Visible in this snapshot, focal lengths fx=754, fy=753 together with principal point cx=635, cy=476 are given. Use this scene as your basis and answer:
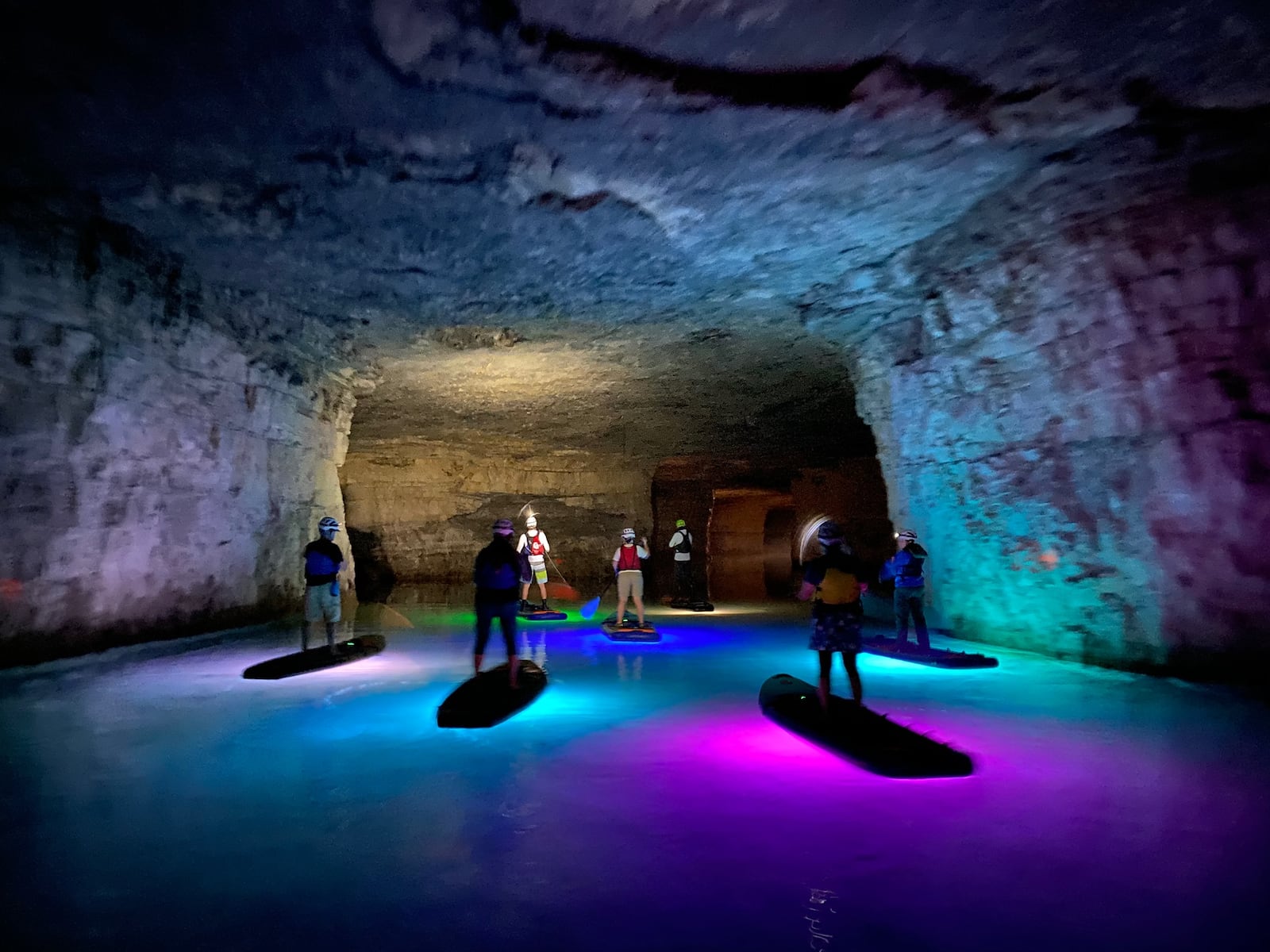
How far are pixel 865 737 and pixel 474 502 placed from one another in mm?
16728

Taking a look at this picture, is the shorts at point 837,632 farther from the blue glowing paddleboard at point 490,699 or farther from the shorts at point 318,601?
the shorts at point 318,601

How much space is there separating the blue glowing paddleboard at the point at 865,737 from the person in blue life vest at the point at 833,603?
218 mm

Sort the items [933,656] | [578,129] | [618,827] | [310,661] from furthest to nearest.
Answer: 1. [933,656]
2. [310,661]
3. [578,129]
4. [618,827]

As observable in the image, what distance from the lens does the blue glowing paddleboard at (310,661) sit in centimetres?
724

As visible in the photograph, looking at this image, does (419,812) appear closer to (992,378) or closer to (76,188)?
(76,188)

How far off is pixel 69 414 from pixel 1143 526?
Answer: 10.9 m

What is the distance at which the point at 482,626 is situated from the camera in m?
6.61

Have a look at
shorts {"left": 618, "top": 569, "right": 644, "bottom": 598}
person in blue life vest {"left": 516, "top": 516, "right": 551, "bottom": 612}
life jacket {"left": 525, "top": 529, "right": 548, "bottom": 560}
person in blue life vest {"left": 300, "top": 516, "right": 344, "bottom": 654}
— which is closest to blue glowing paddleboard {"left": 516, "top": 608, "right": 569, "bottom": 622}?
person in blue life vest {"left": 516, "top": 516, "right": 551, "bottom": 612}

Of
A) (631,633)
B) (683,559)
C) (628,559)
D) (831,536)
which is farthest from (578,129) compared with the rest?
(683,559)

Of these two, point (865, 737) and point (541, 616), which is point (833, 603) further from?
point (541, 616)

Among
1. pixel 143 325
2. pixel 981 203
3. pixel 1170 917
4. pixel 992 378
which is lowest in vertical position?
pixel 1170 917

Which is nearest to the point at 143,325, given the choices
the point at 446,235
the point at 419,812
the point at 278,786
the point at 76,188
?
the point at 76,188

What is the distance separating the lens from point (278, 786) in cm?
397

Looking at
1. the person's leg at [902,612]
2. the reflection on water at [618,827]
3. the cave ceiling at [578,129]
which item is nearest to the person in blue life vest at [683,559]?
the cave ceiling at [578,129]
